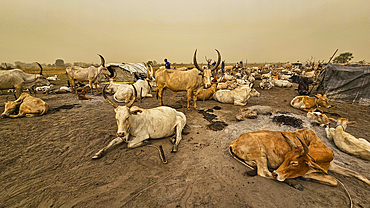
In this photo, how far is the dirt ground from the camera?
7.84 feet

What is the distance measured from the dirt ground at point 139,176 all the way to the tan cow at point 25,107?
1006 millimetres

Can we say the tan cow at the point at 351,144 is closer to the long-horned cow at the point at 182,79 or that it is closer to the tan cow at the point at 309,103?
the tan cow at the point at 309,103

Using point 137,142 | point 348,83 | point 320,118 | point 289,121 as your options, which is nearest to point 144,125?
point 137,142

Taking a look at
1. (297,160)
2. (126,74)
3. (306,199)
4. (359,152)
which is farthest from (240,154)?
(126,74)

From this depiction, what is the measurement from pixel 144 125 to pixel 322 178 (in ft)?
15.3

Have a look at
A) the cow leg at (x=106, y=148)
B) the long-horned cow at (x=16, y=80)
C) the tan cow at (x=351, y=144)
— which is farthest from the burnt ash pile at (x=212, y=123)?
the long-horned cow at (x=16, y=80)

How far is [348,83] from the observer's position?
345 inches

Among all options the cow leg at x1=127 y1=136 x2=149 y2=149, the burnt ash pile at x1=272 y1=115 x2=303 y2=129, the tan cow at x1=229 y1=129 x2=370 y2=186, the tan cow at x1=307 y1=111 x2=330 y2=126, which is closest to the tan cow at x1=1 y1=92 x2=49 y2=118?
the cow leg at x1=127 y1=136 x2=149 y2=149

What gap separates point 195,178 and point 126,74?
1626cm

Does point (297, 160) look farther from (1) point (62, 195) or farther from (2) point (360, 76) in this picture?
(2) point (360, 76)

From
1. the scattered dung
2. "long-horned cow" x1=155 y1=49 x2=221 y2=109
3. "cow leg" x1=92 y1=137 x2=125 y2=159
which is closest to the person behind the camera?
"cow leg" x1=92 y1=137 x2=125 y2=159

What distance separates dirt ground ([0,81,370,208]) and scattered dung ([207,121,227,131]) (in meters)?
0.38

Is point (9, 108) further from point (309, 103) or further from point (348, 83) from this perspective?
point (348, 83)

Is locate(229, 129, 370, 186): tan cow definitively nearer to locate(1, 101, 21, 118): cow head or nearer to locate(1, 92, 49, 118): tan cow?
locate(1, 92, 49, 118): tan cow
